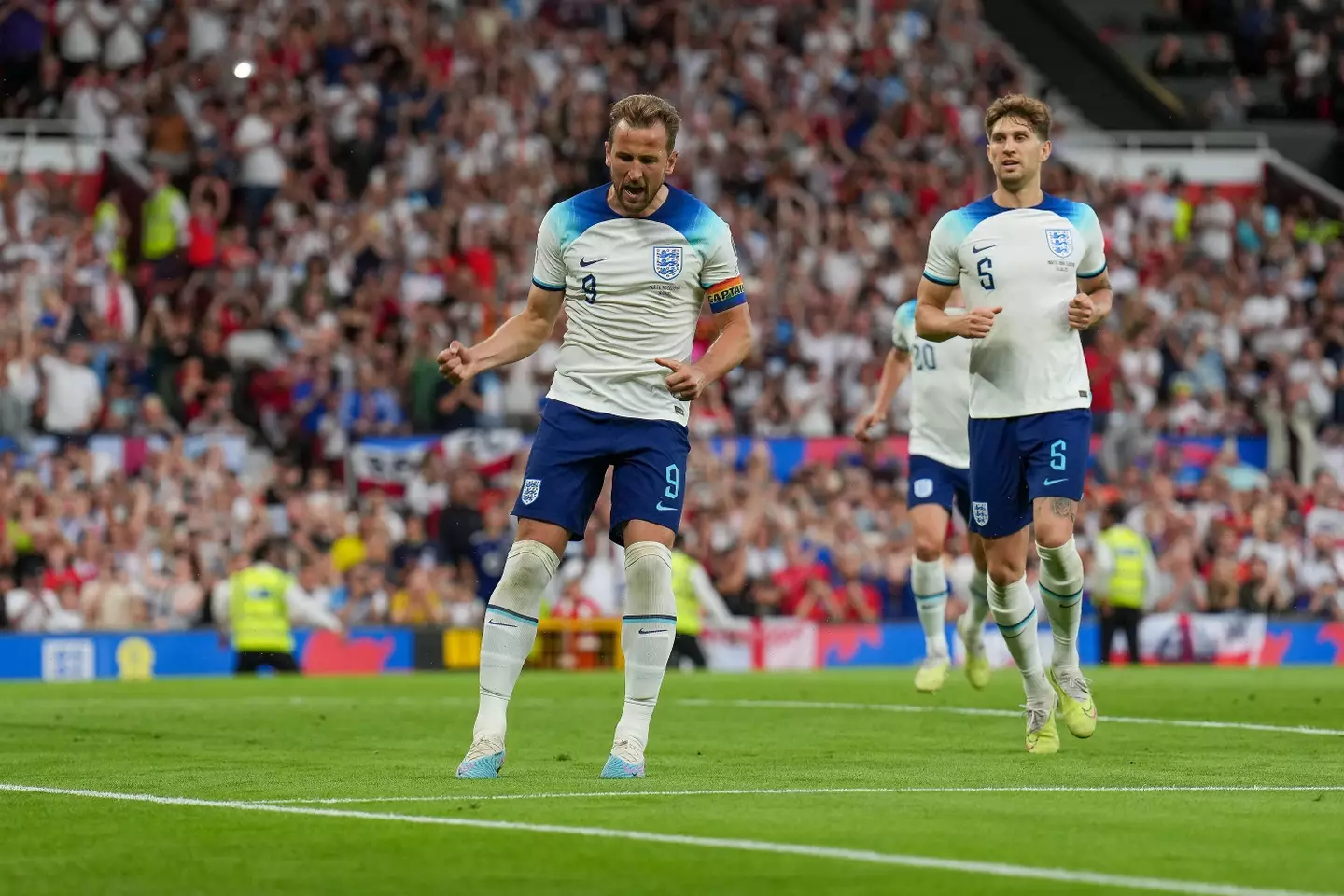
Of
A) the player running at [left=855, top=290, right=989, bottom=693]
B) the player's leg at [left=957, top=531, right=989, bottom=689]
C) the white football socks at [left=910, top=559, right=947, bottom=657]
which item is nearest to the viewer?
the player's leg at [left=957, top=531, right=989, bottom=689]

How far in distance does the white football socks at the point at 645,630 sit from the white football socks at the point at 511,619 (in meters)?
0.35

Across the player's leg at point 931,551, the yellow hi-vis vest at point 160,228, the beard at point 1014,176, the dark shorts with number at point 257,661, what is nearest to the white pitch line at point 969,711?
the player's leg at point 931,551

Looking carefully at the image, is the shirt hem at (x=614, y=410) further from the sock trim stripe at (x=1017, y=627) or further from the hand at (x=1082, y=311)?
the sock trim stripe at (x=1017, y=627)

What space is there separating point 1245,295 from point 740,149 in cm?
687

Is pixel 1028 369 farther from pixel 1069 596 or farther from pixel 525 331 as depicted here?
pixel 525 331

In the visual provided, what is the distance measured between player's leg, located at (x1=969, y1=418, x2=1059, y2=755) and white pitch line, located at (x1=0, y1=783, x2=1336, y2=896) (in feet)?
13.9

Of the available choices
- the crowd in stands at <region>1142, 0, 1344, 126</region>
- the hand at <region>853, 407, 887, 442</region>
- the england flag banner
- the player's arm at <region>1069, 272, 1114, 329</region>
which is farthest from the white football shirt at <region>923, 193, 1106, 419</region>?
the crowd in stands at <region>1142, 0, 1344, 126</region>

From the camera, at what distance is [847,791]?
28.2ft

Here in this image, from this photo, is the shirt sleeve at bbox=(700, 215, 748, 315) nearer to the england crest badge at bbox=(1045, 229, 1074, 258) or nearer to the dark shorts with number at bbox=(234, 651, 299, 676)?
the england crest badge at bbox=(1045, 229, 1074, 258)

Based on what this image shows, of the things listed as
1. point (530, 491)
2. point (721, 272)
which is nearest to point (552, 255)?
point (721, 272)

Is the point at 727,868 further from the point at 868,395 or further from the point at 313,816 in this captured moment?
the point at 868,395

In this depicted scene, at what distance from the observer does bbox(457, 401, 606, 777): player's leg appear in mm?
9227

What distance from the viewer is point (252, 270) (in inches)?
1028

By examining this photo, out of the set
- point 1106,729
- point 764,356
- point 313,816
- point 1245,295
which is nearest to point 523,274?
point 764,356
